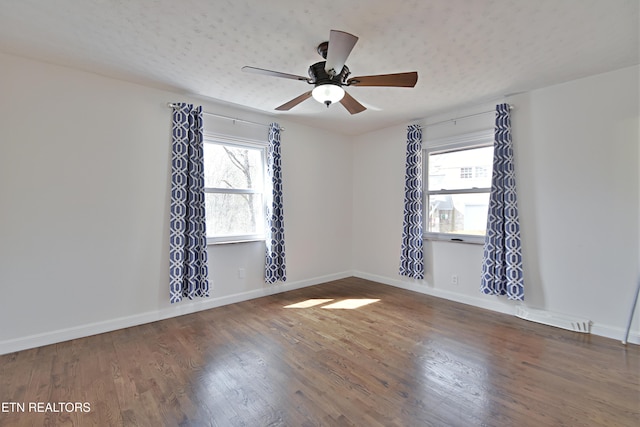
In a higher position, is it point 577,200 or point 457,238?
point 577,200

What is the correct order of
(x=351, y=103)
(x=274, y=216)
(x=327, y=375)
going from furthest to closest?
(x=274, y=216) → (x=351, y=103) → (x=327, y=375)

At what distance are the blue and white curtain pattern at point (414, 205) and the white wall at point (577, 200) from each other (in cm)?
53

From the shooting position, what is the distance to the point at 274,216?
3977 millimetres

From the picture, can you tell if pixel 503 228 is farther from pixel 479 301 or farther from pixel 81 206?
pixel 81 206

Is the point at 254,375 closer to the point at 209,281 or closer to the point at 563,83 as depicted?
the point at 209,281

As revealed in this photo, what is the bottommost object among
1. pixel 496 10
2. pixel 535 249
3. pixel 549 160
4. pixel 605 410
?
pixel 605 410

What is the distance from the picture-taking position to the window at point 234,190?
367cm

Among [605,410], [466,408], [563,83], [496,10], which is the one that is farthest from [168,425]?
[563,83]

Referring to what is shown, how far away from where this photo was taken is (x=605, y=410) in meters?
1.76

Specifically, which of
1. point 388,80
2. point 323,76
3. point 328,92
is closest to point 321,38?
point 323,76

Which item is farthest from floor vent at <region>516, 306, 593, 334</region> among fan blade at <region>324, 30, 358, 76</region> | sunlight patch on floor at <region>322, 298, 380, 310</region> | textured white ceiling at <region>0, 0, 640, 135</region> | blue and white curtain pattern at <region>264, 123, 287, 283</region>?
fan blade at <region>324, 30, 358, 76</region>

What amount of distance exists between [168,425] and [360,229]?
3998mm

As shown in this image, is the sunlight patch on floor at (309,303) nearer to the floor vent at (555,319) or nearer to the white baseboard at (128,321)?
the white baseboard at (128,321)

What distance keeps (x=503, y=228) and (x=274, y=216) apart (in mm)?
2872
